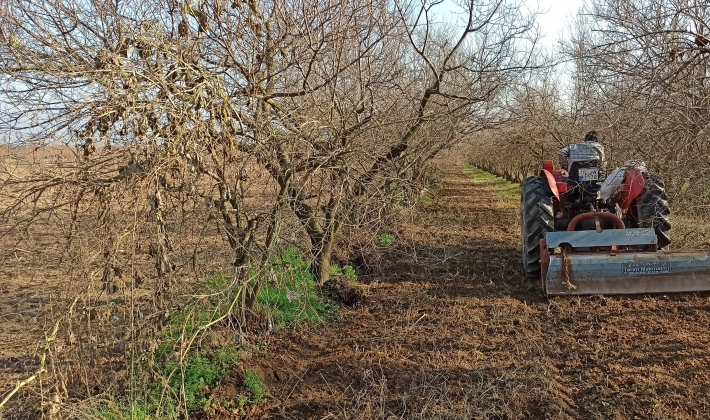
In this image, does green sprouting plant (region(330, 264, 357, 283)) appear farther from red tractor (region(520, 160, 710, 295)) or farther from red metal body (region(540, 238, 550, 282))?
red metal body (region(540, 238, 550, 282))

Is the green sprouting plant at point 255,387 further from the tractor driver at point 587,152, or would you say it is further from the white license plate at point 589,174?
the tractor driver at point 587,152

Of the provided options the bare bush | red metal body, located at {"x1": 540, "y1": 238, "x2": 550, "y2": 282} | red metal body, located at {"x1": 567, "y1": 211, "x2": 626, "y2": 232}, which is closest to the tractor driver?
red metal body, located at {"x1": 567, "y1": 211, "x2": 626, "y2": 232}

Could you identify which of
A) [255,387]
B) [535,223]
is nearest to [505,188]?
[535,223]

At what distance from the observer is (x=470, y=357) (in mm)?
3865

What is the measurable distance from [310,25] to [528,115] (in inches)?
277

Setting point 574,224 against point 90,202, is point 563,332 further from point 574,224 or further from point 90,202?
Result: point 90,202

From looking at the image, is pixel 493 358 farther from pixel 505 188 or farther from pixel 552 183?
pixel 505 188

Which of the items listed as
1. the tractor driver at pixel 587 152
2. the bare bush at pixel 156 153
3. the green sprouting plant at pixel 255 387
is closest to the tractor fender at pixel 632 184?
the tractor driver at pixel 587 152

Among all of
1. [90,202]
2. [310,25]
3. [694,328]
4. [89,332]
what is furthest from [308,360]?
[694,328]

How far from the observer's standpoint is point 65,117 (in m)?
3.38

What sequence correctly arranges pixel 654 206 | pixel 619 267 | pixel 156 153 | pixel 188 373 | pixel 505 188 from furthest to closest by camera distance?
pixel 505 188, pixel 654 206, pixel 619 267, pixel 188 373, pixel 156 153

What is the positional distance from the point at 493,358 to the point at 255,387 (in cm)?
170

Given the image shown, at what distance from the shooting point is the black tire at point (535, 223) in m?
5.69

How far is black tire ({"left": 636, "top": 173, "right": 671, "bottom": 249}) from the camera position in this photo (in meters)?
5.42
